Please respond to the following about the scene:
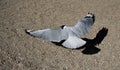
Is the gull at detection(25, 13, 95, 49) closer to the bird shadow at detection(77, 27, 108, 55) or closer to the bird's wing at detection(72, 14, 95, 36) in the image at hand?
the bird's wing at detection(72, 14, 95, 36)

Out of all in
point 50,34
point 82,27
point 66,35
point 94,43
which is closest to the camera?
point 50,34

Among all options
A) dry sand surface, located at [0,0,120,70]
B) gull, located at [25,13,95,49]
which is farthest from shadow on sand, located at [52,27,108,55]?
gull, located at [25,13,95,49]

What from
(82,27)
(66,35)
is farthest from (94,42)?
(66,35)

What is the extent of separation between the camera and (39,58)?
18.3ft

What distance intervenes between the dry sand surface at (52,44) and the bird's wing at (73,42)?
348 mm

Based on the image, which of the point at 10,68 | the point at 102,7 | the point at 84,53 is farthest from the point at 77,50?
the point at 102,7

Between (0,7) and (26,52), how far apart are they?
1.99 m

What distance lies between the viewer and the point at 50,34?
5340 millimetres

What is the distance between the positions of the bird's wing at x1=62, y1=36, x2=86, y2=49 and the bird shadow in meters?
0.54

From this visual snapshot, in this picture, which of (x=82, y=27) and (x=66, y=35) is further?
(x=82, y=27)

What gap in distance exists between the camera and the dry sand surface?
18.1 feet

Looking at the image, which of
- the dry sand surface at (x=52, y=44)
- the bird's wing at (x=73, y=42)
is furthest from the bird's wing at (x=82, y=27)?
the dry sand surface at (x=52, y=44)

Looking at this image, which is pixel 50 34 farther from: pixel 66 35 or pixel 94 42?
pixel 94 42

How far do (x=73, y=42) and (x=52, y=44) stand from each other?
2.23ft
